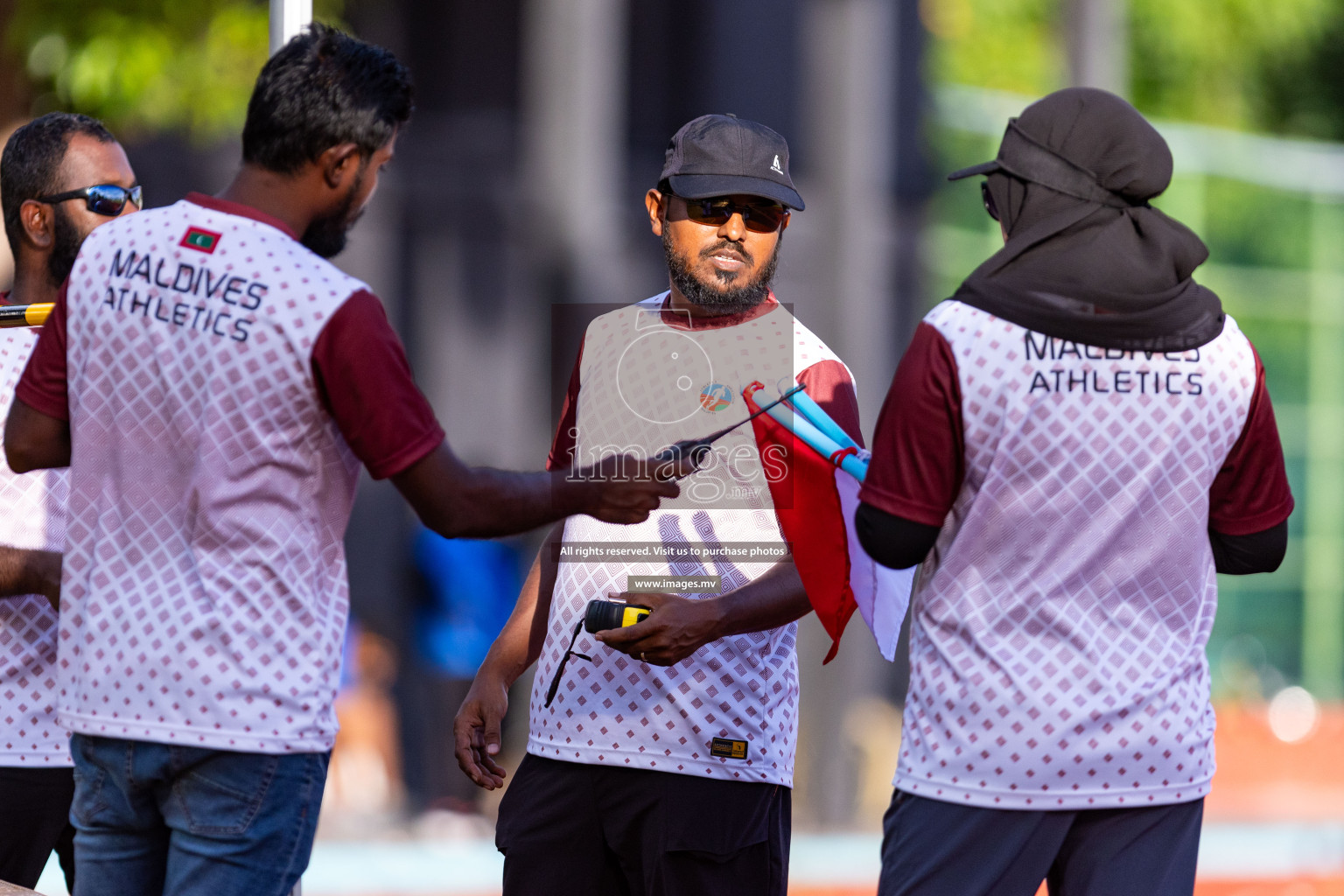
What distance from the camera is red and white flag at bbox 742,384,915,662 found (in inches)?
119

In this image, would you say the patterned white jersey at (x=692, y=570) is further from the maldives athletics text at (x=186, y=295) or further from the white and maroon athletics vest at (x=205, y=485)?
the maldives athletics text at (x=186, y=295)

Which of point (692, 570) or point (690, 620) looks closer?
point (690, 620)

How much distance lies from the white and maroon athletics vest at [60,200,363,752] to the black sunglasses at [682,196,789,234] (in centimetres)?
98

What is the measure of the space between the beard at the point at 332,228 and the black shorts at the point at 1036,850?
1.34 metres

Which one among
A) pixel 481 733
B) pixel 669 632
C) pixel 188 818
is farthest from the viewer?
pixel 481 733

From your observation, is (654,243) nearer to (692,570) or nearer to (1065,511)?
(692,570)

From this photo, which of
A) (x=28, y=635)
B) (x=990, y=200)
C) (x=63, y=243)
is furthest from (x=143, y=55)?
(x=990, y=200)

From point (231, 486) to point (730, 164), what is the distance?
128 centimetres

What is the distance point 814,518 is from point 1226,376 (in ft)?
2.70

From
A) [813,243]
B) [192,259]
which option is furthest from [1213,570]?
[813,243]

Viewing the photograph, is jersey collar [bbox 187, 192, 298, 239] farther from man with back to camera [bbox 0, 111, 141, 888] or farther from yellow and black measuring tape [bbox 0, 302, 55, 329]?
man with back to camera [bbox 0, 111, 141, 888]

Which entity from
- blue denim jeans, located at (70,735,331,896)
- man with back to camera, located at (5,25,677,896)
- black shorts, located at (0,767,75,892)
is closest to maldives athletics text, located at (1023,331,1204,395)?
man with back to camera, located at (5,25,677,896)

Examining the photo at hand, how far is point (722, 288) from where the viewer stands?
3252mm

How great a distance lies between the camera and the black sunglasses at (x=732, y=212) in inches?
129
